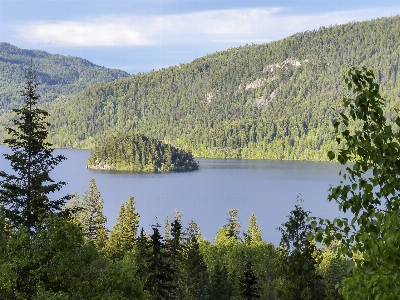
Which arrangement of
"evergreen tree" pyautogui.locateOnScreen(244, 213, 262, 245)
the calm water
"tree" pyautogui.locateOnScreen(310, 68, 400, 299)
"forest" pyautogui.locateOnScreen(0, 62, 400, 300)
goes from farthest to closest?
1. the calm water
2. "evergreen tree" pyautogui.locateOnScreen(244, 213, 262, 245)
3. "forest" pyautogui.locateOnScreen(0, 62, 400, 300)
4. "tree" pyautogui.locateOnScreen(310, 68, 400, 299)

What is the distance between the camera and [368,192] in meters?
6.05

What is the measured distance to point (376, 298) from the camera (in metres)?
5.27

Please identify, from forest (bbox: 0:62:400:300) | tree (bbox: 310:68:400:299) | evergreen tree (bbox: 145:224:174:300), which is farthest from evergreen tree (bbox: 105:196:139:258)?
tree (bbox: 310:68:400:299)

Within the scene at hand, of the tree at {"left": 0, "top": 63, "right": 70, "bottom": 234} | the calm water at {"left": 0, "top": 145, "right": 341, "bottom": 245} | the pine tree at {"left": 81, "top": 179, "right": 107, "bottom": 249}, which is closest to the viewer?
the tree at {"left": 0, "top": 63, "right": 70, "bottom": 234}

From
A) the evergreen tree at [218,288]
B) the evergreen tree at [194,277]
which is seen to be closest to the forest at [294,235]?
the evergreen tree at [194,277]

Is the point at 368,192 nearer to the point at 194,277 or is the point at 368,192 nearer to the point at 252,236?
the point at 194,277

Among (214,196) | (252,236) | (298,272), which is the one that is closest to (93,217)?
(252,236)

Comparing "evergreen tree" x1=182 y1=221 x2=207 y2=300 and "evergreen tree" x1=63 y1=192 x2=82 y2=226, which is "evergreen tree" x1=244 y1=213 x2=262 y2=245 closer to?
"evergreen tree" x1=63 y1=192 x2=82 y2=226

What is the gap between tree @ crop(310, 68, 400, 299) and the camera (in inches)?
217

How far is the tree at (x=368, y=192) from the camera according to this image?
5512 mm

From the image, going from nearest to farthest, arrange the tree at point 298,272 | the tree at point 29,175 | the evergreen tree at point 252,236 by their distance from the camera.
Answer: the tree at point 29,175, the tree at point 298,272, the evergreen tree at point 252,236

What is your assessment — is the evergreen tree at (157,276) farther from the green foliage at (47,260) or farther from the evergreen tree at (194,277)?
the green foliage at (47,260)

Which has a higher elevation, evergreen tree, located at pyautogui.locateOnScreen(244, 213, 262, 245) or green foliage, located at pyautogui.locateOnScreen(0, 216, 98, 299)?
green foliage, located at pyautogui.locateOnScreen(0, 216, 98, 299)

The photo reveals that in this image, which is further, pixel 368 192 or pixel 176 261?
pixel 176 261
